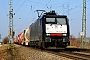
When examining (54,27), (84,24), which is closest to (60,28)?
(54,27)

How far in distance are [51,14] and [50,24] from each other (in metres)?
2.12

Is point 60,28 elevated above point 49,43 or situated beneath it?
elevated above

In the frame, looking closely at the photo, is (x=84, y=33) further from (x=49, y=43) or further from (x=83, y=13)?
(x=49, y=43)

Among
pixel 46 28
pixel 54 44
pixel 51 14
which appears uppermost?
pixel 51 14

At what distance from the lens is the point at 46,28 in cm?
2159

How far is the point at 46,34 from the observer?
2139 cm

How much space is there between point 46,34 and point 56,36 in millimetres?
955

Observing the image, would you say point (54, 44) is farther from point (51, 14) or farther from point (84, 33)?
point (84, 33)

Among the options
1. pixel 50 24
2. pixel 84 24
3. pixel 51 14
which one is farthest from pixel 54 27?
pixel 84 24

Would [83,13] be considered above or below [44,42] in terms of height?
above

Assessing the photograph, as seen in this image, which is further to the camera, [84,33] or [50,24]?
[84,33]

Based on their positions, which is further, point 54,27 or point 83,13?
point 83,13

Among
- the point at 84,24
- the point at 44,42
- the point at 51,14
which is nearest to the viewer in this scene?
the point at 44,42

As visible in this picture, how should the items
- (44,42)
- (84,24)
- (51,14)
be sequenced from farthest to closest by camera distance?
(84,24)
(51,14)
(44,42)
